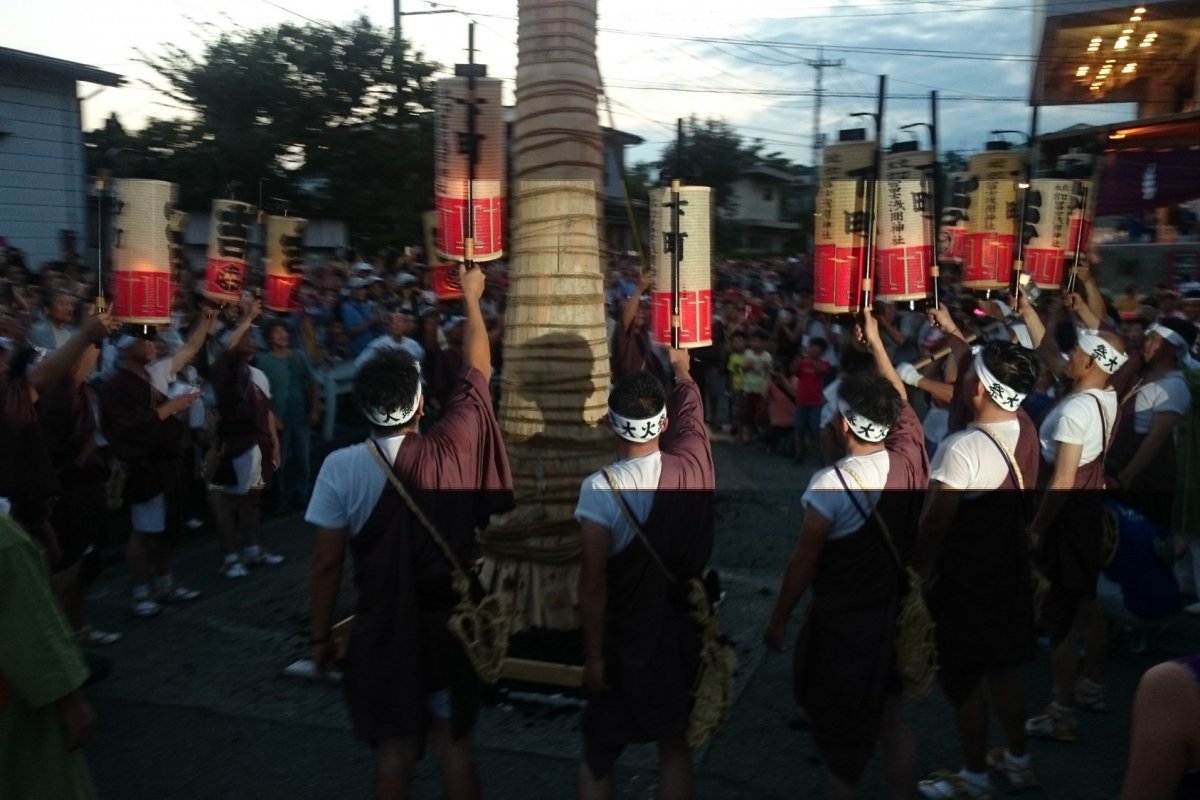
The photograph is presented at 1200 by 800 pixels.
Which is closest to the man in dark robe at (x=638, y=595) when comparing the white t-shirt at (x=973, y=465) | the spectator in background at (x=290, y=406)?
the white t-shirt at (x=973, y=465)

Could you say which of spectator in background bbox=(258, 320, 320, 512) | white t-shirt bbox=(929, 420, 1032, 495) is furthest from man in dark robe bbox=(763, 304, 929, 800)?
spectator in background bbox=(258, 320, 320, 512)

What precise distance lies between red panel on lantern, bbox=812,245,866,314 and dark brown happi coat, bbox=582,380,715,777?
129 cm

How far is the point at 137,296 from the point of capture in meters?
4.75

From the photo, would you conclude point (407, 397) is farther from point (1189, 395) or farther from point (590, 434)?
point (1189, 395)

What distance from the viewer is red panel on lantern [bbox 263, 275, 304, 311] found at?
587 cm

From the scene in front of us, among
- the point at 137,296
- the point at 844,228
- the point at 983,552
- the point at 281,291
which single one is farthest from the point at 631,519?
the point at 281,291

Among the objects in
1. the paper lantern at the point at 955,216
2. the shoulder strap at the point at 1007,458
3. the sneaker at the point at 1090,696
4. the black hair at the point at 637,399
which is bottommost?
the sneaker at the point at 1090,696

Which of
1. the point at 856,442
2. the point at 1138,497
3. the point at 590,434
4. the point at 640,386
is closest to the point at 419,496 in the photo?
the point at 640,386

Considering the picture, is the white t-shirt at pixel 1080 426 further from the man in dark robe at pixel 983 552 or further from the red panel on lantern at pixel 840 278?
the red panel on lantern at pixel 840 278

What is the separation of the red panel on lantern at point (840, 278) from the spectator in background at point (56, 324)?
6.13 metres

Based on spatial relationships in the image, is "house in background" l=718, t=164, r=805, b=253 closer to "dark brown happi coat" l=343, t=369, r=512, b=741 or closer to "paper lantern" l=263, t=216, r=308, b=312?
"paper lantern" l=263, t=216, r=308, b=312

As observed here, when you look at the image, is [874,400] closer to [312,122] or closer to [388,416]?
[388,416]

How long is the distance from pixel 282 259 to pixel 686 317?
2.67 metres

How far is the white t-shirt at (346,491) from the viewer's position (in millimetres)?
3443
